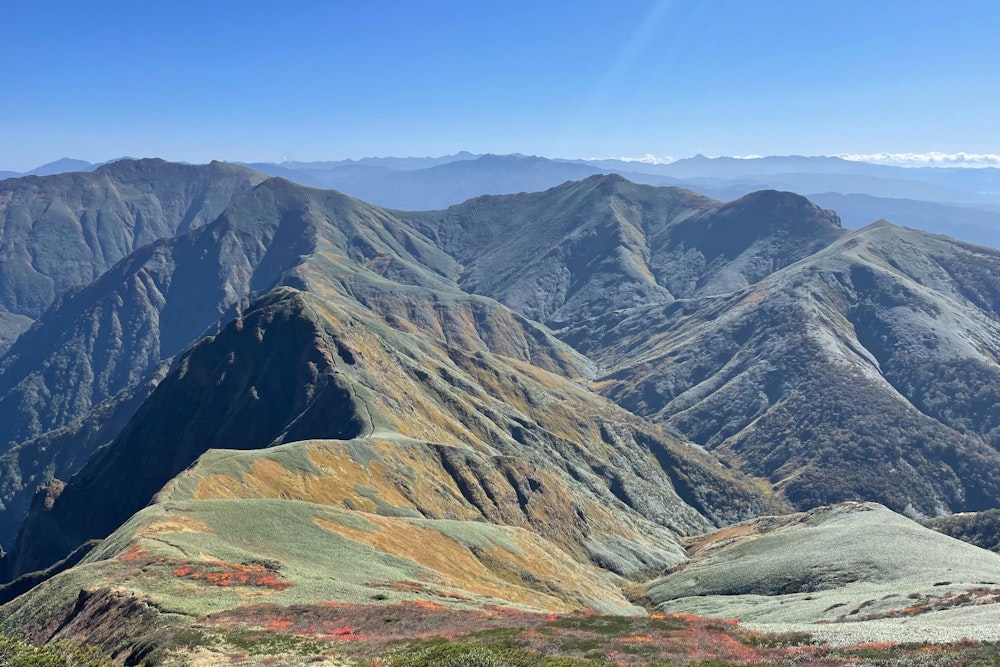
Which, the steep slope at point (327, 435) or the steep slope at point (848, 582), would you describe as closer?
the steep slope at point (848, 582)

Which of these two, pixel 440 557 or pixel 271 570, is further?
pixel 440 557

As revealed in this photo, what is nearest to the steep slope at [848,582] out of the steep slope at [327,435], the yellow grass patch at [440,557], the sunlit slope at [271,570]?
the sunlit slope at [271,570]

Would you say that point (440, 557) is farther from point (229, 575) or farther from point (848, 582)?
point (848, 582)

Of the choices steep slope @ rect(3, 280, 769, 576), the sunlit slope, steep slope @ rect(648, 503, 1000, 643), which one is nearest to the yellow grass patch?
the sunlit slope

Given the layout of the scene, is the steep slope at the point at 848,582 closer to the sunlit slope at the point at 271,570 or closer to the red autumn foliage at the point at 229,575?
the sunlit slope at the point at 271,570

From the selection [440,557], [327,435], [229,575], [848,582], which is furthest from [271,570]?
[327,435]

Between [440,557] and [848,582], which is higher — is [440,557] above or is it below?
above

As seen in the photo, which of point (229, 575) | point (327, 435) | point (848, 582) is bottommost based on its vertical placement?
point (848, 582)

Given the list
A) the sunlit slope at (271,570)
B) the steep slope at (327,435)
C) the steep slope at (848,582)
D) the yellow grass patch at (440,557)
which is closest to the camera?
the steep slope at (848,582)

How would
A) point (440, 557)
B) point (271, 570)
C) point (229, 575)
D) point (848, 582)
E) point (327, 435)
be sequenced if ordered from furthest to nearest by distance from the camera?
point (327, 435) → point (440, 557) → point (848, 582) → point (271, 570) → point (229, 575)

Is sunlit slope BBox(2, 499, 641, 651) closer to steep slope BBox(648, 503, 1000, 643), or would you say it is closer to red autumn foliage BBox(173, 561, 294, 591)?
red autumn foliage BBox(173, 561, 294, 591)

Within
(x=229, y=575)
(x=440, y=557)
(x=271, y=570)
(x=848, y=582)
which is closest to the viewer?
(x=229, y=575)

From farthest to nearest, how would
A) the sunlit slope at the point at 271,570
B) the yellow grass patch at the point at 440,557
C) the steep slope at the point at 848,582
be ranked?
the yellow grass patch at the point at 440,557 < the sunlit slope at the point at 271,570 < the steep slope at the point at 848,582
